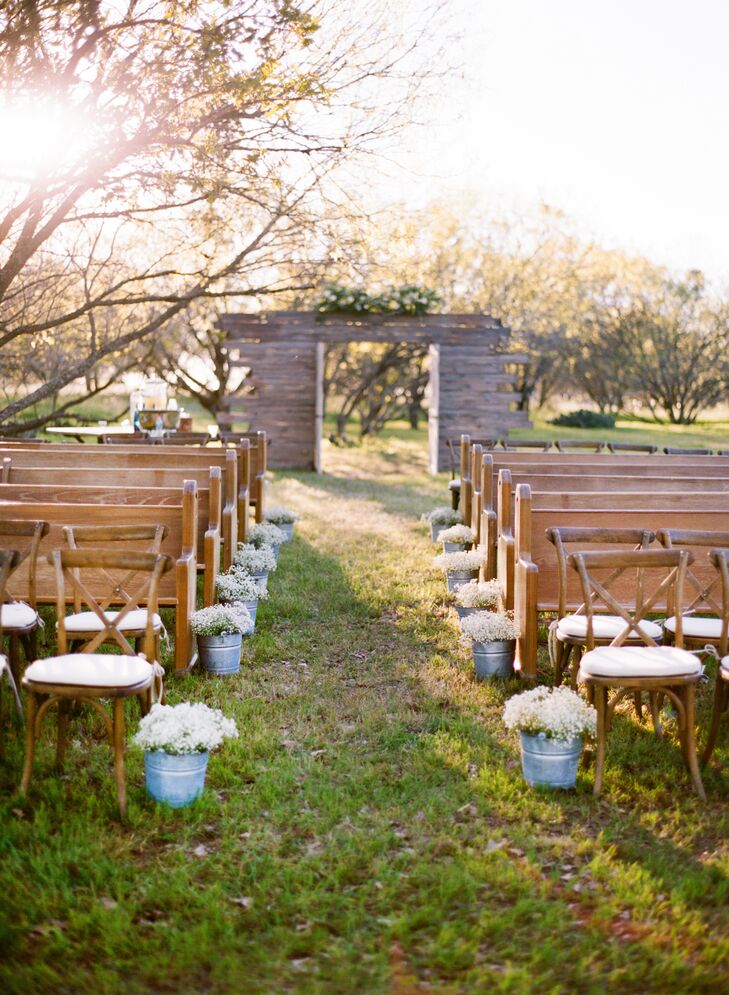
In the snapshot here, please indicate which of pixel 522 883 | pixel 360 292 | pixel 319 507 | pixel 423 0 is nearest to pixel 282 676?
pixel 522 883

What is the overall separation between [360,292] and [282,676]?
13.9m

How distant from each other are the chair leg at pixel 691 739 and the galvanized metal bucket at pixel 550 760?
1.67 feet

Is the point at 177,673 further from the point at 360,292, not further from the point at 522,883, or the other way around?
the point at 360,292

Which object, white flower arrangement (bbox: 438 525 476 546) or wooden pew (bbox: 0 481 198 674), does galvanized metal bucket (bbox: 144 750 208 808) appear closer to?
wooden pew (bbox: 0 481 198 674)

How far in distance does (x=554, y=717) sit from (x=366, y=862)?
115 centimetres

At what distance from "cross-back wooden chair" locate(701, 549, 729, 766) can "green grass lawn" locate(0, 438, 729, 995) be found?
0.19 metres

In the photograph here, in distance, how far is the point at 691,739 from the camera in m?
4.58

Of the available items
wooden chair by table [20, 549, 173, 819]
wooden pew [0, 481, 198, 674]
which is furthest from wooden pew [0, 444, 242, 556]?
wooden chair by table [20, 549, 173, 819]

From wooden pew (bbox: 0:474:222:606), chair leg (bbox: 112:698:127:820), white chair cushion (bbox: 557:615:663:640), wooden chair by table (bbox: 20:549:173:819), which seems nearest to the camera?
wooden chair by table (bbox: 20:549:173:819)

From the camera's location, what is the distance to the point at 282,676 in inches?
252

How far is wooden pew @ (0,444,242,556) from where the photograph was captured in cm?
761

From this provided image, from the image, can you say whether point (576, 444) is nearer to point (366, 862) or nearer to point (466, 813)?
point (466, 813)

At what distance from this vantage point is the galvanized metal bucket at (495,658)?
619cm

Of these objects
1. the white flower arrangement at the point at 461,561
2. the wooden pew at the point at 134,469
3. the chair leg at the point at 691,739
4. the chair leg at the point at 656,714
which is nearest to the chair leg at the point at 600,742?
A: the chair leg at the point at 691,739
